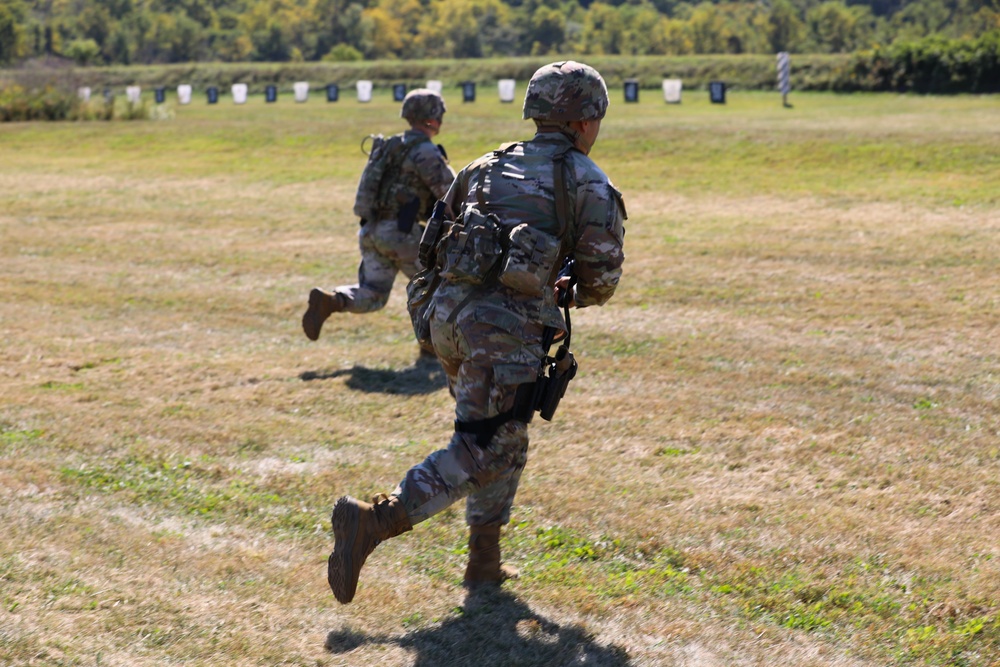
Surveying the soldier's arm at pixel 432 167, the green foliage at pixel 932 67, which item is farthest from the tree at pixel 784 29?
the soldier's arm at pixel 432 167

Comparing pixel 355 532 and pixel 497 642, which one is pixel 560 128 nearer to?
pixel 355 532

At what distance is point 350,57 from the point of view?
102 meters

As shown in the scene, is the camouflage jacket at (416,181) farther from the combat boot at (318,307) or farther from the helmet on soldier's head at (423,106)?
the combat boot at (318,307)

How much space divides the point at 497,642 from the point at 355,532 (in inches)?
28.2

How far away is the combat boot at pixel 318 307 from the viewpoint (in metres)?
8.99

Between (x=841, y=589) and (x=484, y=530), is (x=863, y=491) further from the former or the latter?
(x=484, y=530)

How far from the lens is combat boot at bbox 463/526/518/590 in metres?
5.05

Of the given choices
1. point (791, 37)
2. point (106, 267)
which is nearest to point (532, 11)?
point (791, 37)

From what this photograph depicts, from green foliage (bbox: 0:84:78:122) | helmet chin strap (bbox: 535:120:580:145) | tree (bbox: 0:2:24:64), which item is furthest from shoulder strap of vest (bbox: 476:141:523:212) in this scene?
tree (bbox: 0:2:24:64)

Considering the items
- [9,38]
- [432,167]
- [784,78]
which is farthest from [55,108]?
[9,38]

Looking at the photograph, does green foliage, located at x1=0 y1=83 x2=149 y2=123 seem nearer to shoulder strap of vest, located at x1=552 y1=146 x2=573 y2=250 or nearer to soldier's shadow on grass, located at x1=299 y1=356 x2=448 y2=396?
soldier's shadow on grass, located at x1=299 y1=356 x2=448 y2=396

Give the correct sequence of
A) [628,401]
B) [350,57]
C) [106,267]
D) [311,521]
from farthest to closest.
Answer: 1. [350,57]
2. [106,267]
3. [628,401]
4. [311,521]

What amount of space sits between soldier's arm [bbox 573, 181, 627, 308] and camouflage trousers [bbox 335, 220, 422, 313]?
4.21 meters

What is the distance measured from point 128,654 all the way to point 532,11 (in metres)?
167
